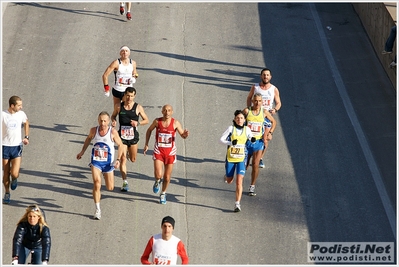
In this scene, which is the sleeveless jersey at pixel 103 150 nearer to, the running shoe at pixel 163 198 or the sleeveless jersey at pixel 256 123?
the running shoe at pixel 163 198

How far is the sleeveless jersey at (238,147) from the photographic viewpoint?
14.5 meters

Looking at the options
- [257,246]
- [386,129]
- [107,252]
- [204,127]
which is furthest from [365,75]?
[107,252]

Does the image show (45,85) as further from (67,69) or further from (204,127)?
(204,127)

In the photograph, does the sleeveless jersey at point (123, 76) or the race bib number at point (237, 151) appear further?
the sleeveless jersey at point (123, 76)

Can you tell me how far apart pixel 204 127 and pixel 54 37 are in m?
6.15

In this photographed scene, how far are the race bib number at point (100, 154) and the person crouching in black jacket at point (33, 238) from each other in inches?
85.8

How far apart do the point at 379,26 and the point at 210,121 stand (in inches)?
222

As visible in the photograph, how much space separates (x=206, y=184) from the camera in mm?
15852

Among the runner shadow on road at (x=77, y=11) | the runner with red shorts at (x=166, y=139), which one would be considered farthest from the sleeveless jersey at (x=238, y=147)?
the runner shadow on road at (x=77, y=11)

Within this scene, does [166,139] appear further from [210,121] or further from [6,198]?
[210,121]

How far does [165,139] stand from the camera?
1470 centimetres

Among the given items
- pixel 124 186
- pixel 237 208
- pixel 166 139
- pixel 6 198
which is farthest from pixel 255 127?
pixel 6 198

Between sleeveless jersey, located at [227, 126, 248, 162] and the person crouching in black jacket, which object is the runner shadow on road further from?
the person crouching in black jacket

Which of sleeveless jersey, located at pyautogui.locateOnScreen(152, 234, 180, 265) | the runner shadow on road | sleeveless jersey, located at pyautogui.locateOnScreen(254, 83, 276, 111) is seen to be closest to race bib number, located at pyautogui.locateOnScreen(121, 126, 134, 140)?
sleeveless jersey, located at pyautogui.locateOnScreen(254, 83, 276, 111)
